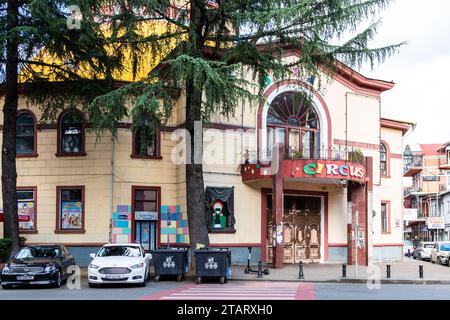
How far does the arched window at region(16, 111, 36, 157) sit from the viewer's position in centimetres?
2841

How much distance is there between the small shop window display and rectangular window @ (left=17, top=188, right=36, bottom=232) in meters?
8.25

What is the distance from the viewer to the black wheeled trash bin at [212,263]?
2055cm

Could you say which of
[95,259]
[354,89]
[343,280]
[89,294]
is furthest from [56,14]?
[354,89]

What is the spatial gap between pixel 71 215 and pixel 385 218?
58.4 feet

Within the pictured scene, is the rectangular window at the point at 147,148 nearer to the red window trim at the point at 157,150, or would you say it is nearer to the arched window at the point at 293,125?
the red window trim at the point at 157,150

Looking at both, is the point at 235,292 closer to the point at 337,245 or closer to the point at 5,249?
the point at 5,249

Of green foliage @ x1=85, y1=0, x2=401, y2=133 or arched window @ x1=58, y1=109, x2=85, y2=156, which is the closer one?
green foliage @ x1=85, y1=0, x2=401, y2=133

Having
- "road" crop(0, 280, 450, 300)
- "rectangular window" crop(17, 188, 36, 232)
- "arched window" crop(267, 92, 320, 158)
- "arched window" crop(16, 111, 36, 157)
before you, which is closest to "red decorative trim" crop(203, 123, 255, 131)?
"arched window" crop(267, 92, 320, 158)

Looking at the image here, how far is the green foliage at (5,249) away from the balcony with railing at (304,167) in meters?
10.9

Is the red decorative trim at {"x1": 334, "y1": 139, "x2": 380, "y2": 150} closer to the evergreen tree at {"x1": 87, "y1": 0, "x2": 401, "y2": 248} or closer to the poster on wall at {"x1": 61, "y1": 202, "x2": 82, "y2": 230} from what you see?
the evergreen tree at {"x1": 87, "y1": 0, "x2": 401, "y2": 248}

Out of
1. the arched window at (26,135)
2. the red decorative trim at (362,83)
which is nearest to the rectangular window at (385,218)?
the red decorative trim at (362,83)

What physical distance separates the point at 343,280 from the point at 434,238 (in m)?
70.4

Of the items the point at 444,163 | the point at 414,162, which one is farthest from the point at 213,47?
the point at 414,162
